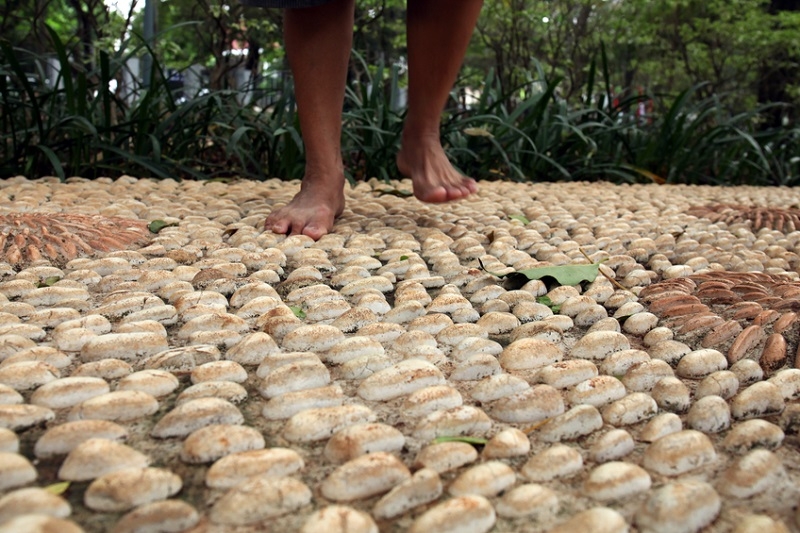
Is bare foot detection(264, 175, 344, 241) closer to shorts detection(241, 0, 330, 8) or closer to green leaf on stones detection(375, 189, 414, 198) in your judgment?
shorts detection(241, 0, 330, 8)

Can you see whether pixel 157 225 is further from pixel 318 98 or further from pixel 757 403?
pixel 757 403

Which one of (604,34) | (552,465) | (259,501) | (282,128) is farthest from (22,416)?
(604,34)

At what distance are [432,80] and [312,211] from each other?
485 mm

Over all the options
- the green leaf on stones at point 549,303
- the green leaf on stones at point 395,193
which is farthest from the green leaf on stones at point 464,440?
the green leaf on stones at point 395,193

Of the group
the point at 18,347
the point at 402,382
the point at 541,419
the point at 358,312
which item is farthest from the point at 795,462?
the point at 18,347

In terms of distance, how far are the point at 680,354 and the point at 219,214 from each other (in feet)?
4.01

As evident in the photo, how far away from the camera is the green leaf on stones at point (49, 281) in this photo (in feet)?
4.14

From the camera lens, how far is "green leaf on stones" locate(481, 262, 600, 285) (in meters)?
1.33

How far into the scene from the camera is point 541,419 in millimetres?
809

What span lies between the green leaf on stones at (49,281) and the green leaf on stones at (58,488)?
2.28 ft

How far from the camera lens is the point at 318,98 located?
1.78m

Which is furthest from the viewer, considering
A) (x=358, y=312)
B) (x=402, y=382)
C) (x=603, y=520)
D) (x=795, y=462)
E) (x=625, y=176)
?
(x=625, y=176)

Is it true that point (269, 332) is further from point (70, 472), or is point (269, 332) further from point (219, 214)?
point (219, 214)

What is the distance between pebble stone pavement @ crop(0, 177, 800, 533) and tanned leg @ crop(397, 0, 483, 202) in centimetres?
33
